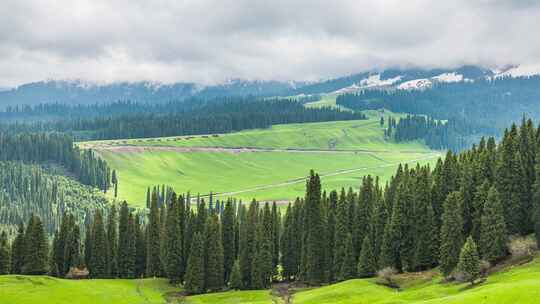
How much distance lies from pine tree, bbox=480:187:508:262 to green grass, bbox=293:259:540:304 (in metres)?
7.75

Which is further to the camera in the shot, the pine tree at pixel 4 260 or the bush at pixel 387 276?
the pine tree at pixel 4 260

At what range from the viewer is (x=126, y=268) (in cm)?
13450

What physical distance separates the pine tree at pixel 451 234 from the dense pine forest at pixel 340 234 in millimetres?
174

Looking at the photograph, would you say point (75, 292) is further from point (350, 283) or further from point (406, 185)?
point (406, 185)

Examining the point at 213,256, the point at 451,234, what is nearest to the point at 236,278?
the point at 213,256

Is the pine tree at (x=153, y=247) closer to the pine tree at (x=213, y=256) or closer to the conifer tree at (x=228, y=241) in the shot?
the conifer tree at (x=228, y=241)

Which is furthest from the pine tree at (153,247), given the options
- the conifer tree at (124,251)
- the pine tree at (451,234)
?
the pine tree at (451,234)

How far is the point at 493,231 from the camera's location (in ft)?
300

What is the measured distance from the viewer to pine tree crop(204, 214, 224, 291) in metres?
121

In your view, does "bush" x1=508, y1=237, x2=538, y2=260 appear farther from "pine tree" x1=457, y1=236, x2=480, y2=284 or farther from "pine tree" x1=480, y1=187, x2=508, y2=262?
"pine tree" x1=457, y1=236, x2=480, y2=284

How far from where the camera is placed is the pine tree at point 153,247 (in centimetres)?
13275

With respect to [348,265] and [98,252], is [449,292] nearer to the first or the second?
[348,265]

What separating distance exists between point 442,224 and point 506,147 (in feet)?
56.2

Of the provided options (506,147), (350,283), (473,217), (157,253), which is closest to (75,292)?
(157,253)
